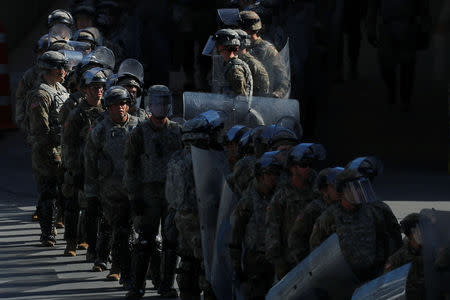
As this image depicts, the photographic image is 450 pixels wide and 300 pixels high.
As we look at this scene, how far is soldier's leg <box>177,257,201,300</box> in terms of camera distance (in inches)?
470

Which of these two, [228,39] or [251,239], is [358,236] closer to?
[251,239]

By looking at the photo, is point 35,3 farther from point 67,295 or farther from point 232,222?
point 232,222

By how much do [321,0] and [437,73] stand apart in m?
6.16

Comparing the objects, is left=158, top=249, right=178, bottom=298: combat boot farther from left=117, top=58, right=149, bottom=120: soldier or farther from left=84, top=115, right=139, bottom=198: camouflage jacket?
left=117, top=58, right=149, bottom=120: soldier

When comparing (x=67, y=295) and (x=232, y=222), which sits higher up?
(x=232, y=222)

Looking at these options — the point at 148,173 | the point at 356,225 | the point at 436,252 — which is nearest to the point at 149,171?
the point at 148,173

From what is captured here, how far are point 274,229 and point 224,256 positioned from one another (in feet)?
2.60

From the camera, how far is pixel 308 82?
67.6 feet

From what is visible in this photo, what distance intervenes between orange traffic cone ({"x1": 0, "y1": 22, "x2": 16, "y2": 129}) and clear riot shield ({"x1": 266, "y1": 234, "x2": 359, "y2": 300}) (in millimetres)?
15609

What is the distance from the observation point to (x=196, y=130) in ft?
37.8

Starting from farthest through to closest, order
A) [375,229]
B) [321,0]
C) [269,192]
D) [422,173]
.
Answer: [321,0]
[422,173]
[269,192]
[375,229]

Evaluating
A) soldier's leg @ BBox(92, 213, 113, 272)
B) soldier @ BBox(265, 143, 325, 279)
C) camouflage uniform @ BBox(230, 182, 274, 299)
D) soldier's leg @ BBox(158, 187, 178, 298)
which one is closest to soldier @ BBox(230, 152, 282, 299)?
camouflage uniform @ BBox(230, 182, 274, 299)

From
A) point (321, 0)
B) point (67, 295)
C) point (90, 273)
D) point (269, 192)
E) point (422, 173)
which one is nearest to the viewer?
point (269, 192)

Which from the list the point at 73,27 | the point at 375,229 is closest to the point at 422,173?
the point at 73,27
